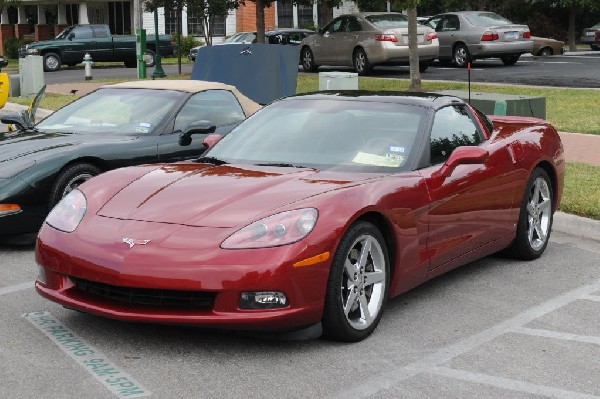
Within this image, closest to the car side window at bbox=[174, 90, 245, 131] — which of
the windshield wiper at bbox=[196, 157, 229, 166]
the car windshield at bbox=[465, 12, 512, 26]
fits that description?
the windshield wiper at bbox=[196, 157, 229, 166]

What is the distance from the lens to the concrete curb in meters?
8.98

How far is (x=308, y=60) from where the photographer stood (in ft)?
95.2

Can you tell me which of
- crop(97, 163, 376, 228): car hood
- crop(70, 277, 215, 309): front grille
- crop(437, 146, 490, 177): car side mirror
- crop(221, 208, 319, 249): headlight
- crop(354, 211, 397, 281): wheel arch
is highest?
crop(437, 146, 490, 177): car side mirror

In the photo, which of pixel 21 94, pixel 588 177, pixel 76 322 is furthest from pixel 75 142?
pixel 21 94

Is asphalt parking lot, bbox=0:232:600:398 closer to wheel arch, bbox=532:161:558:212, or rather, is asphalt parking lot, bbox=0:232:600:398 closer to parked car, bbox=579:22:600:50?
wheel arch, bbox=532:161:558:212

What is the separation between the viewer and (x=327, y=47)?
2795 centimetres

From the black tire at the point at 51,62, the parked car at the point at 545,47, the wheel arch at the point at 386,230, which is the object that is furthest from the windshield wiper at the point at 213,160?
the black tire at the point at 51,62

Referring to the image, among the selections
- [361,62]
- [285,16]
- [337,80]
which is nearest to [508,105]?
[337,80]

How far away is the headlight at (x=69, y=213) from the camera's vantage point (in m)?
5.90

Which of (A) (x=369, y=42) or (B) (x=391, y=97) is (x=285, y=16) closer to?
(A) (x=369, y=42)

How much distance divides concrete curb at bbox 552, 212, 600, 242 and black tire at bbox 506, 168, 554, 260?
86 centimetres

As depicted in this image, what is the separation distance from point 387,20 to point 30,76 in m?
9.05

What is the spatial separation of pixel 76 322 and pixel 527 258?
3.58 metres

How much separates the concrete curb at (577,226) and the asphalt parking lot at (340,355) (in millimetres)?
2086
